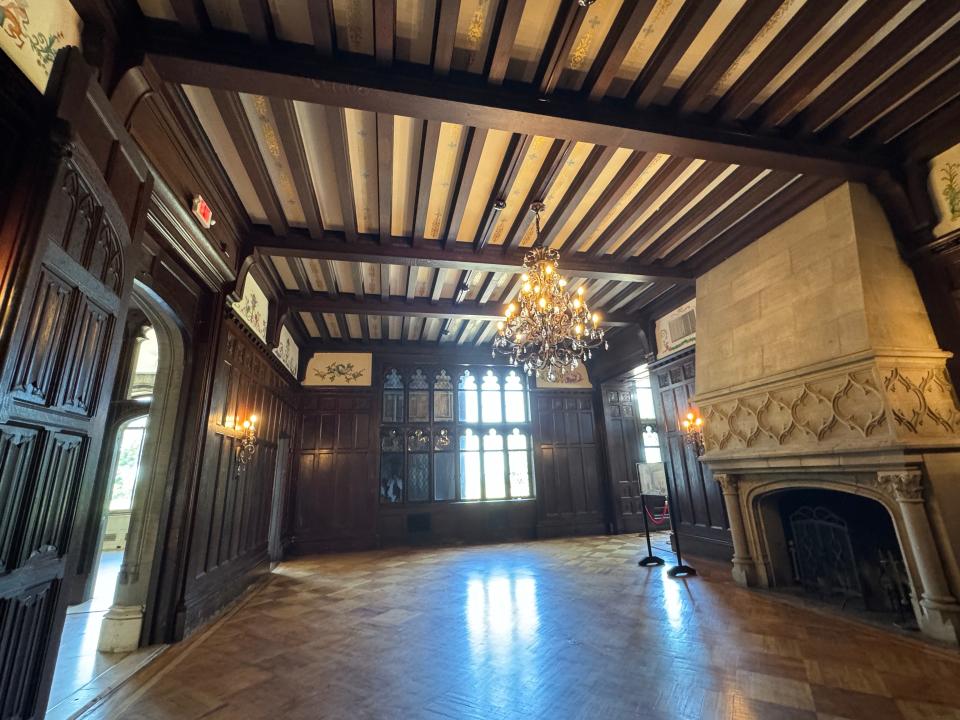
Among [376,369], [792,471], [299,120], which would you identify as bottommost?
[792,471]

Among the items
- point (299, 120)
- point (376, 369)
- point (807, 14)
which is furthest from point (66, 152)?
point (376, 369)

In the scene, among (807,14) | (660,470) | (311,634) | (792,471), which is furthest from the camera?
(660,470)

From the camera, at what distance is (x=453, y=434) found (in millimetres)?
9461

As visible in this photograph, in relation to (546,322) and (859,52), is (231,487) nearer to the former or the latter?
(546,322)

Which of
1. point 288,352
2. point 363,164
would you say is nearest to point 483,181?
point 363,164

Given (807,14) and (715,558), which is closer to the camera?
(807,14)

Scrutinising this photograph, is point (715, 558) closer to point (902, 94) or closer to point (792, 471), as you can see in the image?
point (792, 471)

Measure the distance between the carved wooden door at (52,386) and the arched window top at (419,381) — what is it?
24.8 feet

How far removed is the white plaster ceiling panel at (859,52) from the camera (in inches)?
108

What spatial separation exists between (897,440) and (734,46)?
11.0 ft

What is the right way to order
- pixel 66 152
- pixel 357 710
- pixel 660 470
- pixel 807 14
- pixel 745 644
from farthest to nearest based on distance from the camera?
pixel 660 470, pixel 745 644, pixel 807 14, pixel 357 710, pixel 66 152

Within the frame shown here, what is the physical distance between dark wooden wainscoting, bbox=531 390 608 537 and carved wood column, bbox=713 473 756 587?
445 centimetres

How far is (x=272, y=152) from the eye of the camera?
3.76 m

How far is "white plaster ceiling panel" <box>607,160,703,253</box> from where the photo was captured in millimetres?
4195
